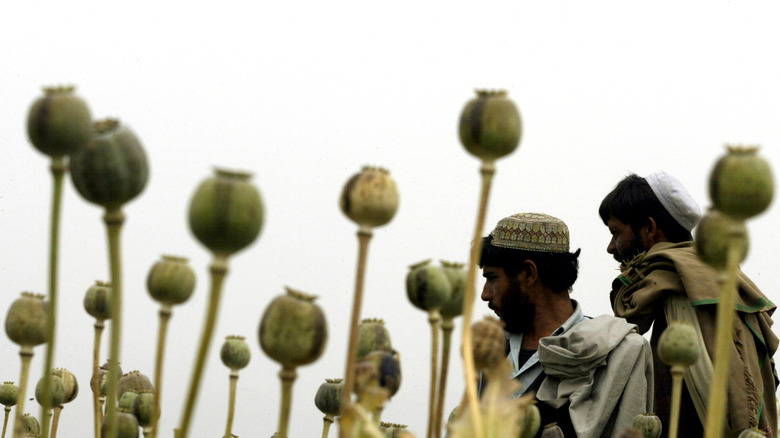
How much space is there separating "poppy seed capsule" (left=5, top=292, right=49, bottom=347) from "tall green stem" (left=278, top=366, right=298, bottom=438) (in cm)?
20

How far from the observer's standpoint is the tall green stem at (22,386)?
1.56ft

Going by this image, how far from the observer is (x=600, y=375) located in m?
2.46

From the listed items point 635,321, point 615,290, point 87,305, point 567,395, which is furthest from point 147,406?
point 615,290

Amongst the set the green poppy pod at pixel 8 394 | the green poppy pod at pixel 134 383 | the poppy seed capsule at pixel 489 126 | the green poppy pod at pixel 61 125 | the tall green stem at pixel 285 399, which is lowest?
the green poppy pod at pixel 8 394

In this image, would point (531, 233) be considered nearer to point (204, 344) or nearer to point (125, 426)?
point (125, 426)

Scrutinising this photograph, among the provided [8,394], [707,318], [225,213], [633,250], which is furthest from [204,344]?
[633,250]

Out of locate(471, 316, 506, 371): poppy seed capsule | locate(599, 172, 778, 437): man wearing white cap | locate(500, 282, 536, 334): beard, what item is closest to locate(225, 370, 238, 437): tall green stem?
locate(471, 316, 506, 371): poppy seed capsule

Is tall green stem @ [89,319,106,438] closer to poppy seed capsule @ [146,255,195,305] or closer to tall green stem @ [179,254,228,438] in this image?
poppy seed capsule @ [146,255,195,305]

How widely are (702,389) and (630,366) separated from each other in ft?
0.64

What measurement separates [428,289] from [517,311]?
2238 mm

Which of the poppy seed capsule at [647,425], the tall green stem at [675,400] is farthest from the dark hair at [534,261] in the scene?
the tall green stem at [675,400]

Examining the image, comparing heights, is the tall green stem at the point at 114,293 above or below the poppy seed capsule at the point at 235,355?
above

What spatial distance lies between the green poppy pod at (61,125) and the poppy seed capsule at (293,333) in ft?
0.38

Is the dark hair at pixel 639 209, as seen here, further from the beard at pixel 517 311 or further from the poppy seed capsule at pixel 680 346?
the poppy seed capsule at pixel 680 346
